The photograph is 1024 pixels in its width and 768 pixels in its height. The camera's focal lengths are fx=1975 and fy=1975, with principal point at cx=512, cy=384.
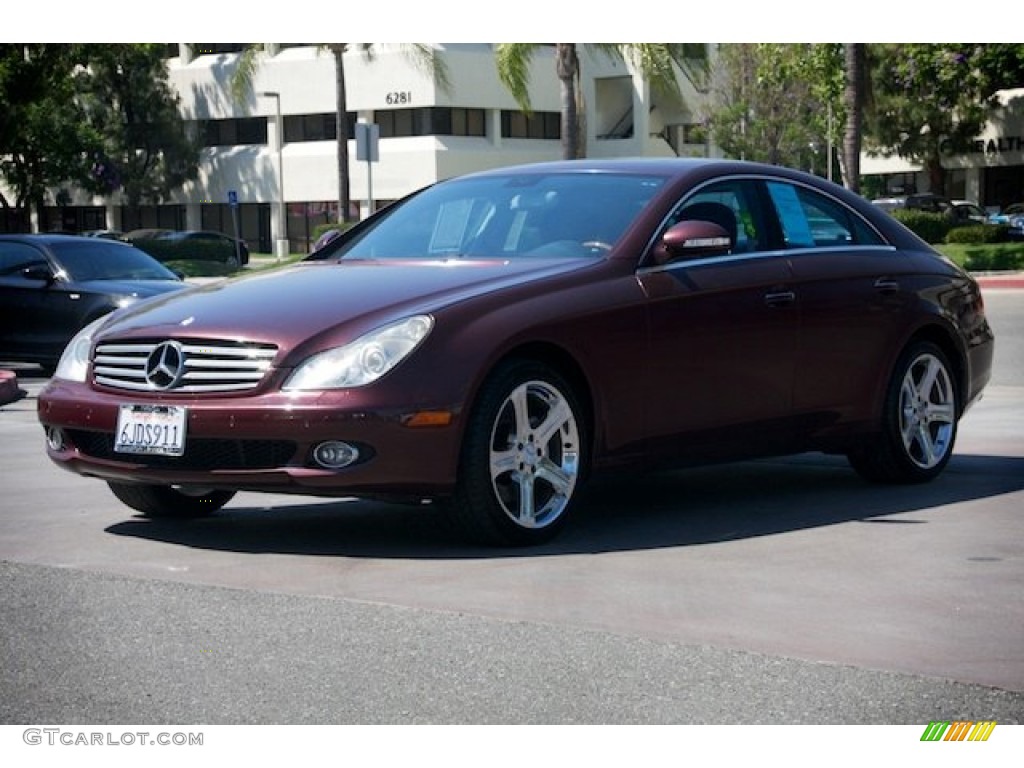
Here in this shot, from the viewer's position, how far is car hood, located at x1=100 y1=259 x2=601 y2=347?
7262mm

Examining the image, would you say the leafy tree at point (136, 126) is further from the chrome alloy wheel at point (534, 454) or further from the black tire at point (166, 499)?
the chrome alloy wheel at point (534, 454)

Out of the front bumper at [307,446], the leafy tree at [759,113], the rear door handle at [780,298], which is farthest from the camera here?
the leafy tree at [759,113]

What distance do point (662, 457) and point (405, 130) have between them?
229 ft

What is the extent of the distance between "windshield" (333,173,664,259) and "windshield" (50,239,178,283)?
1029cm

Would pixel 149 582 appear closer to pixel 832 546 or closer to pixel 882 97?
pixel 832 546

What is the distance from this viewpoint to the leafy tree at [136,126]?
7762 cm

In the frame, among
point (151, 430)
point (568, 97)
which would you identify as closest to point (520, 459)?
point (151, 430)

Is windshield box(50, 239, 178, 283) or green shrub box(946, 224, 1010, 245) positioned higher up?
windshield box(50, 239, 178, 283)

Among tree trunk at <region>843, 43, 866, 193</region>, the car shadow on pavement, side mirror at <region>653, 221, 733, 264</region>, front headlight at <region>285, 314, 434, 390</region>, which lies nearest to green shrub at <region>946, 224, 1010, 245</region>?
tree trunk at <region>843, 43, 866, 193</region>

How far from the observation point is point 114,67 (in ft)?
257

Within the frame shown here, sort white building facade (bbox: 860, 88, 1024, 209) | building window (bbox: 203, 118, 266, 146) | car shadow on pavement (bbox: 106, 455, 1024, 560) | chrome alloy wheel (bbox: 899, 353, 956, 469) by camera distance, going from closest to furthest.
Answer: car shadow on pavement (bbox: 106, 455, 1024, 560)
chrome alloy wheel (bbox: 899, 353, 956, 469)
white building facade (bbox: 860, 88, 1024, 209)
building window (bbox: 203, 118, 266, 146)

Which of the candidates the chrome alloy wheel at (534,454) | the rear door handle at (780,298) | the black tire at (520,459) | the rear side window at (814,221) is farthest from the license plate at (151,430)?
the rear side window at (814,221)

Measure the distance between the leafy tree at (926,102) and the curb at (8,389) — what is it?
4503cm

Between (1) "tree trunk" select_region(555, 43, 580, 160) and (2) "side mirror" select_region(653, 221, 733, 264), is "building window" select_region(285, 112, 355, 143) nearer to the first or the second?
(1) "tree trunk" select_region(555, 43, 580, 160)
